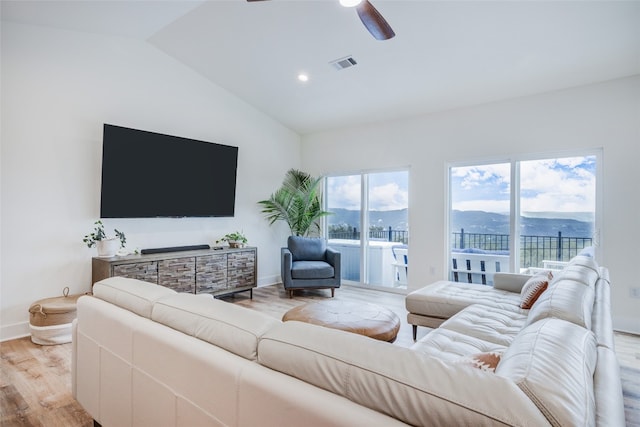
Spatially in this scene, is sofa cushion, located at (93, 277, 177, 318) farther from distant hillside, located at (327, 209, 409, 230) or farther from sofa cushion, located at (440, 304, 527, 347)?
distant hillside, located at (327, 209, 409, 230)

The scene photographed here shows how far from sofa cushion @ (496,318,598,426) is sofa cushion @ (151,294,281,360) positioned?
29.0 inches

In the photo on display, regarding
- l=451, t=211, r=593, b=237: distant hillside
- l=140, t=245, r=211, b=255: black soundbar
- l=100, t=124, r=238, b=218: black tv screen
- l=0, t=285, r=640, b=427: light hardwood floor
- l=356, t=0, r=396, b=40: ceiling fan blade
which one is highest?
l=356, t=0, r=396, b=40: ceiling fan blade

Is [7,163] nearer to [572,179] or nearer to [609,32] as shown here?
[609,32]

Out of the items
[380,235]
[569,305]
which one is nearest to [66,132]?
[380,235]

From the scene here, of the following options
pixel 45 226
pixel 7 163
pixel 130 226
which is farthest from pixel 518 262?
pixel 7 163

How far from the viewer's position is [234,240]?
4.88 meters

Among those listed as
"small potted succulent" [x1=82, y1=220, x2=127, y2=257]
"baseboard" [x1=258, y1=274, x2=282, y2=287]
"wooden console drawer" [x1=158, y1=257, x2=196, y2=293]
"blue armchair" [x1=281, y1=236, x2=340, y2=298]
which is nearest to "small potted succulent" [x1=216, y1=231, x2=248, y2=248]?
"blue armchair" [x1=281, y1=236, x2=340, y2=298]

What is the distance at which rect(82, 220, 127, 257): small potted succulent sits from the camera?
3.55 meters

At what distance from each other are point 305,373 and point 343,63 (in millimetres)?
3700

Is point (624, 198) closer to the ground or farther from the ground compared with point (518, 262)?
farther from the ground

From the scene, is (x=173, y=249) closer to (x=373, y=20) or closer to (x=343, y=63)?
(x=343, y=63)

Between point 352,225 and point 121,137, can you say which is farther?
point 352,225

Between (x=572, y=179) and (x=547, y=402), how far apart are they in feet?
13.4

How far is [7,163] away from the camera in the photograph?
3131 millimetres
